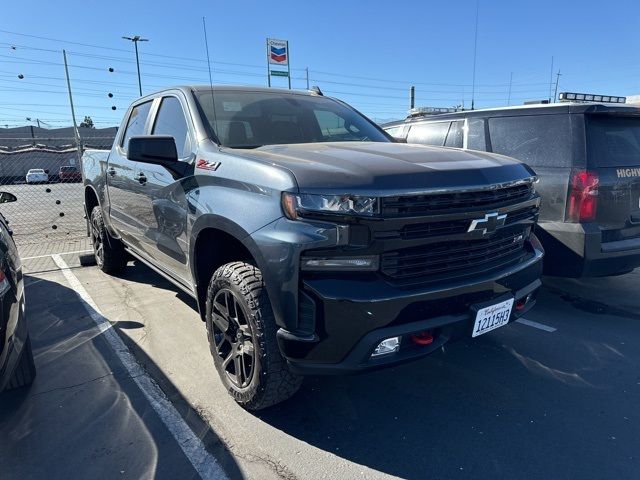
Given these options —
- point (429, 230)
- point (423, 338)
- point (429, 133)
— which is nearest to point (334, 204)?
point (429, 230)

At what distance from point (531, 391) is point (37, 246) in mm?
8116

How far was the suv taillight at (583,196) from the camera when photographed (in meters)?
3.82

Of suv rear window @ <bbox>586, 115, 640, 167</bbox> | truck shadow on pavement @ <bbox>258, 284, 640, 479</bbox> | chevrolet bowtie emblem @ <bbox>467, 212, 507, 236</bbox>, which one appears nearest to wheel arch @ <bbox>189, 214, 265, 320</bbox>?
truck shadow on pavement @ <bbox>258, 284, 640, 479</bbox>

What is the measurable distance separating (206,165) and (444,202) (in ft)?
4.96

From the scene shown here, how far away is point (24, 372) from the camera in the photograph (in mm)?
3094

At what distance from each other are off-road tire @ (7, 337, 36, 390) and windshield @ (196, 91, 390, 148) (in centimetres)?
193

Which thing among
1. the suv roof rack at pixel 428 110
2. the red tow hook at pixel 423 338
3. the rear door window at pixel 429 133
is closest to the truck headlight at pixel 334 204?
the red tow hook at pixel 423 338

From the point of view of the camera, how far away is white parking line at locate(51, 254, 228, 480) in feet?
7.81

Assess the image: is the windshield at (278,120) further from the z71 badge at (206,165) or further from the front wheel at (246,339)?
the front wheel at (246,339)

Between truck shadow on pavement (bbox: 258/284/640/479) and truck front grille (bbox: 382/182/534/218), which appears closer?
truck front grille (bbox: 382/182/534/218)

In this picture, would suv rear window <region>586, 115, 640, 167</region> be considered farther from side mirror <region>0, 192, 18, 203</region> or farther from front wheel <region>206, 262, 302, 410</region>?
side mirror <region>0, 192, 18, 203</region>

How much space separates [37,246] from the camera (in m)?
8.04

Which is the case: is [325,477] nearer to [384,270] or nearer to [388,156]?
[384,270]

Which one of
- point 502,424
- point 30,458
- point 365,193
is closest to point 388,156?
point 365,193
